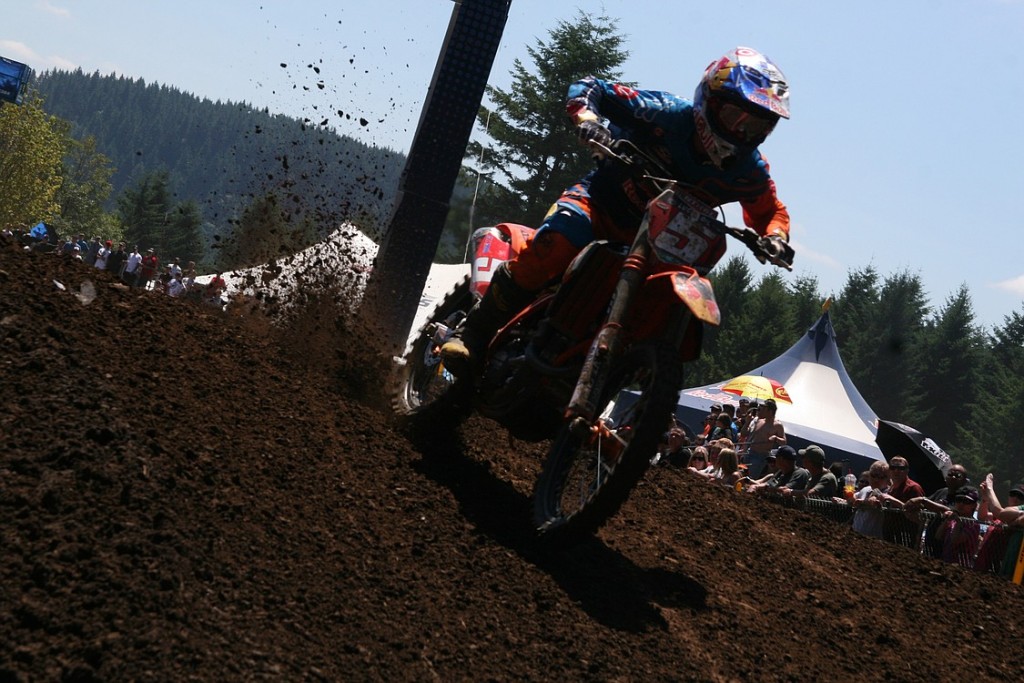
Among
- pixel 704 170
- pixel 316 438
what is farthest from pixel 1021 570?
pixel 316 438

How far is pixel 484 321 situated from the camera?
23.8ft

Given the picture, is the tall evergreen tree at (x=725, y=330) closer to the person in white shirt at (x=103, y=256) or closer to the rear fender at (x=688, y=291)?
the person in white shirt at (x=103, y=256)

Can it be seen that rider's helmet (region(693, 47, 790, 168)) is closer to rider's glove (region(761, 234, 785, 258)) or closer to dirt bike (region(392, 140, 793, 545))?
dirt bike (region(392, 140, 793, 545))

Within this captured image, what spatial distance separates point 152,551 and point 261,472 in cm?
132

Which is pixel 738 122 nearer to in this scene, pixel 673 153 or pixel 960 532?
pixel 673 153

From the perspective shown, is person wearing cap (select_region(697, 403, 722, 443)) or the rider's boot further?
person wearing cap (select_region(697, 403, 722, 443))

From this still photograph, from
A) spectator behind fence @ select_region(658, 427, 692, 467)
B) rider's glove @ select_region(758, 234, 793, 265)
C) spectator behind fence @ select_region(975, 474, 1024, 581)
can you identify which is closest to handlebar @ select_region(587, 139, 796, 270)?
rider's glove @ select_region(758, 234, 793, 265)

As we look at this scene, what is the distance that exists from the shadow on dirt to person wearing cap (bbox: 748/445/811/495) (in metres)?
4.35

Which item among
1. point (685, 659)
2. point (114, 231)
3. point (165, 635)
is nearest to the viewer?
point (165, 635)

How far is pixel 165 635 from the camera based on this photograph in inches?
145

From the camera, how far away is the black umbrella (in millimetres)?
11664

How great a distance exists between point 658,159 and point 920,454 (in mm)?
7333

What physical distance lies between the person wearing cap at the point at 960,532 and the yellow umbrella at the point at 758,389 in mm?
11239

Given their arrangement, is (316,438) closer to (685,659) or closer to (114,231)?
(685,659)
